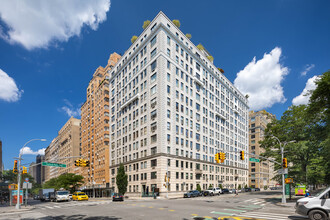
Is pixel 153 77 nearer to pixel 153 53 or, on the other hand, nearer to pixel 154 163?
pixel 153 53

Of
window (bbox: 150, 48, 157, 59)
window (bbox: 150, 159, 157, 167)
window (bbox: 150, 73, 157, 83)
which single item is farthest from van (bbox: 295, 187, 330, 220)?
window (bbox: 150, 48, 157, 59)

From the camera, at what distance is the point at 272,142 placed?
144 feet

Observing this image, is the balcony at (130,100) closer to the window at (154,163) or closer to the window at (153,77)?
the window at (153,77)

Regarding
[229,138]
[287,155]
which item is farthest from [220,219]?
[229,138]

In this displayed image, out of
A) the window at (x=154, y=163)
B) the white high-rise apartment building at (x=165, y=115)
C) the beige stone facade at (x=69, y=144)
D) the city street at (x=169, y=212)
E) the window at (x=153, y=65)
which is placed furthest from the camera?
the beige stone facade at (x=69, y=144)

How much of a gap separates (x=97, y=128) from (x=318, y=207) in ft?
282

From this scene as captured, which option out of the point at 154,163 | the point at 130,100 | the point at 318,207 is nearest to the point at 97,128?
the point at 130,100

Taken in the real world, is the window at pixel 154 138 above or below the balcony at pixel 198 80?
below

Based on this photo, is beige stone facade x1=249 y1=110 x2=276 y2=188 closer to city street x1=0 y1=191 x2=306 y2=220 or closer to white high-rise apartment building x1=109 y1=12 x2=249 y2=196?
white high-rise apartment building x1=109 y1=12 x2=249 y2=196

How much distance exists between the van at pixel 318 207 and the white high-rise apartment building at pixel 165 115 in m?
36.2

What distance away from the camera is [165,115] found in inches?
2096

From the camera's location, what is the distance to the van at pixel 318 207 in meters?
13.0

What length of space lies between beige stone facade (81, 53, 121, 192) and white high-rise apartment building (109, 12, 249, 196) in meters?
8.70

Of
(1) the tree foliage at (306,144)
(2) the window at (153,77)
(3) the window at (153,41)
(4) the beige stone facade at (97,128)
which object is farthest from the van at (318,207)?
(4) the beige stone facade at (97,128)
